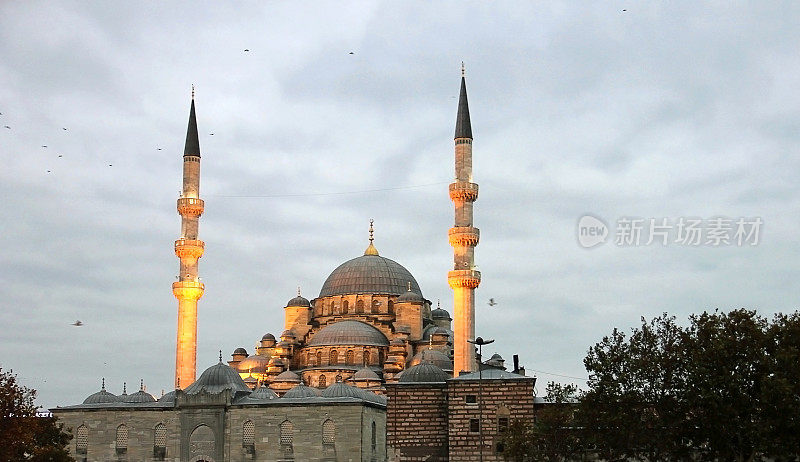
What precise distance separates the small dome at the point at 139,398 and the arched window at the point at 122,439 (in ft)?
9.66

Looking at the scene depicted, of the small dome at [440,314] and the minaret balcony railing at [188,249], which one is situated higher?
the minaret balcony railing at [188,249]

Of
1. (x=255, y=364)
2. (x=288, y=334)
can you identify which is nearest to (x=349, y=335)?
(x=288, y=334)

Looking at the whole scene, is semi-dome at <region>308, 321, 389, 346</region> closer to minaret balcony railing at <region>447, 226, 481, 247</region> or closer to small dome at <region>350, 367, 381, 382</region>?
small dome at <region>350, 367, 381, 382</region>

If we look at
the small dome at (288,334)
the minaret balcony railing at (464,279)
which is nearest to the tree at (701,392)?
the minaret balcony railing at (464,279)

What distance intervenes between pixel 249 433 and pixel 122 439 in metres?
6.52

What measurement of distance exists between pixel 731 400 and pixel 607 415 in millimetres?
3910

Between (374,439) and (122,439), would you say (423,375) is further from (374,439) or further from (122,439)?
(122,439)

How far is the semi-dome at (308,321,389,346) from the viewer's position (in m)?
66.1

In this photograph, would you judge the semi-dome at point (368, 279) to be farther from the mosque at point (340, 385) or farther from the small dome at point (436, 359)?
the small dome at point (436, 359)

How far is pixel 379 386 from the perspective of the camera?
6156 cm

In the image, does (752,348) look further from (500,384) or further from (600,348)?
(500,384)

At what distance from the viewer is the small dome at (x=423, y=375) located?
47750 mm

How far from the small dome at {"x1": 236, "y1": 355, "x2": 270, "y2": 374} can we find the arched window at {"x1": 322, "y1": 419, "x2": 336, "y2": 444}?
18.3 m

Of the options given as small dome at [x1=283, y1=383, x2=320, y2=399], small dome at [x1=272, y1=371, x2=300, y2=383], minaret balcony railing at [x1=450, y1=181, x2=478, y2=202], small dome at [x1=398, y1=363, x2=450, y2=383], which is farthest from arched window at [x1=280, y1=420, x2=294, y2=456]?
minaret balcony railing at [x1=450, y1=181, x2=478, y2=202]
